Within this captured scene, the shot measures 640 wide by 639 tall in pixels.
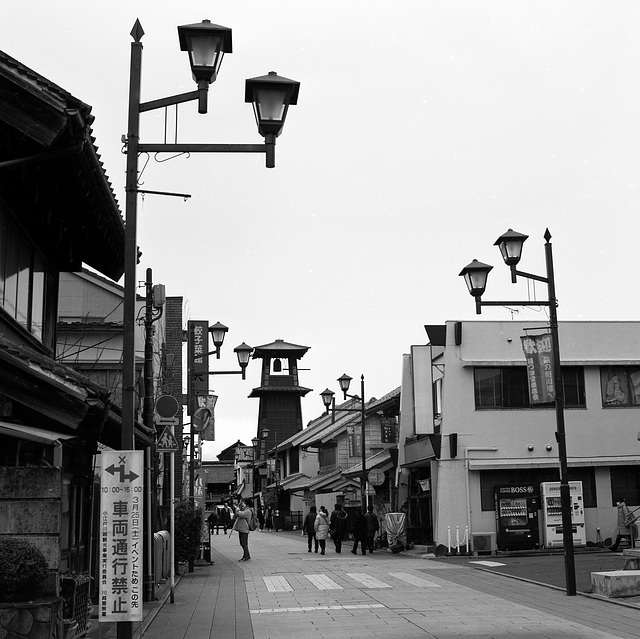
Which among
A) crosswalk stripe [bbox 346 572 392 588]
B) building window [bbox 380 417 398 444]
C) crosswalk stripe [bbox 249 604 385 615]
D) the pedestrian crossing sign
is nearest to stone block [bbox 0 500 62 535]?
crosswalk stripe [bbox 249 604 385 615]

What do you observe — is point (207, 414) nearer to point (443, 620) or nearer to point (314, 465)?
point (443, 620)

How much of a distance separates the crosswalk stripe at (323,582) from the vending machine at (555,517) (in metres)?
9.54

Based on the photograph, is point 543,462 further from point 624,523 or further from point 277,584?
point 277,584

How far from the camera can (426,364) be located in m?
29.8

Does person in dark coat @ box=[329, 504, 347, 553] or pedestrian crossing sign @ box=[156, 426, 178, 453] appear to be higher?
pedestrian crossing sign @ box=[156, 426, 178, 453]

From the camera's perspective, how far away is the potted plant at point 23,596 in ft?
28.5

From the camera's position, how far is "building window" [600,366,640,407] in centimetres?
2958

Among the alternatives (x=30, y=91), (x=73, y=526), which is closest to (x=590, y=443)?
(x=73, y=526)

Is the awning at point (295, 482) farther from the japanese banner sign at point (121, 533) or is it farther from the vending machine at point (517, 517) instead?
the japanese banner sign at point (121, 533)

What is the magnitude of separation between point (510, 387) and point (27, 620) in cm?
2269

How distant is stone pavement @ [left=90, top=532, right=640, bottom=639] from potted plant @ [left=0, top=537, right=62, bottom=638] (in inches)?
136

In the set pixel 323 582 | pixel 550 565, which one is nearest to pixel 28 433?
pixel 323 582

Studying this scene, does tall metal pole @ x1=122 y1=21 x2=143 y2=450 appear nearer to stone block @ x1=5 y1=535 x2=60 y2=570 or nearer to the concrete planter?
stone block @ x1=5 y1=535 x2=60 y2=570

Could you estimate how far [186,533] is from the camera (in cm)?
2316
